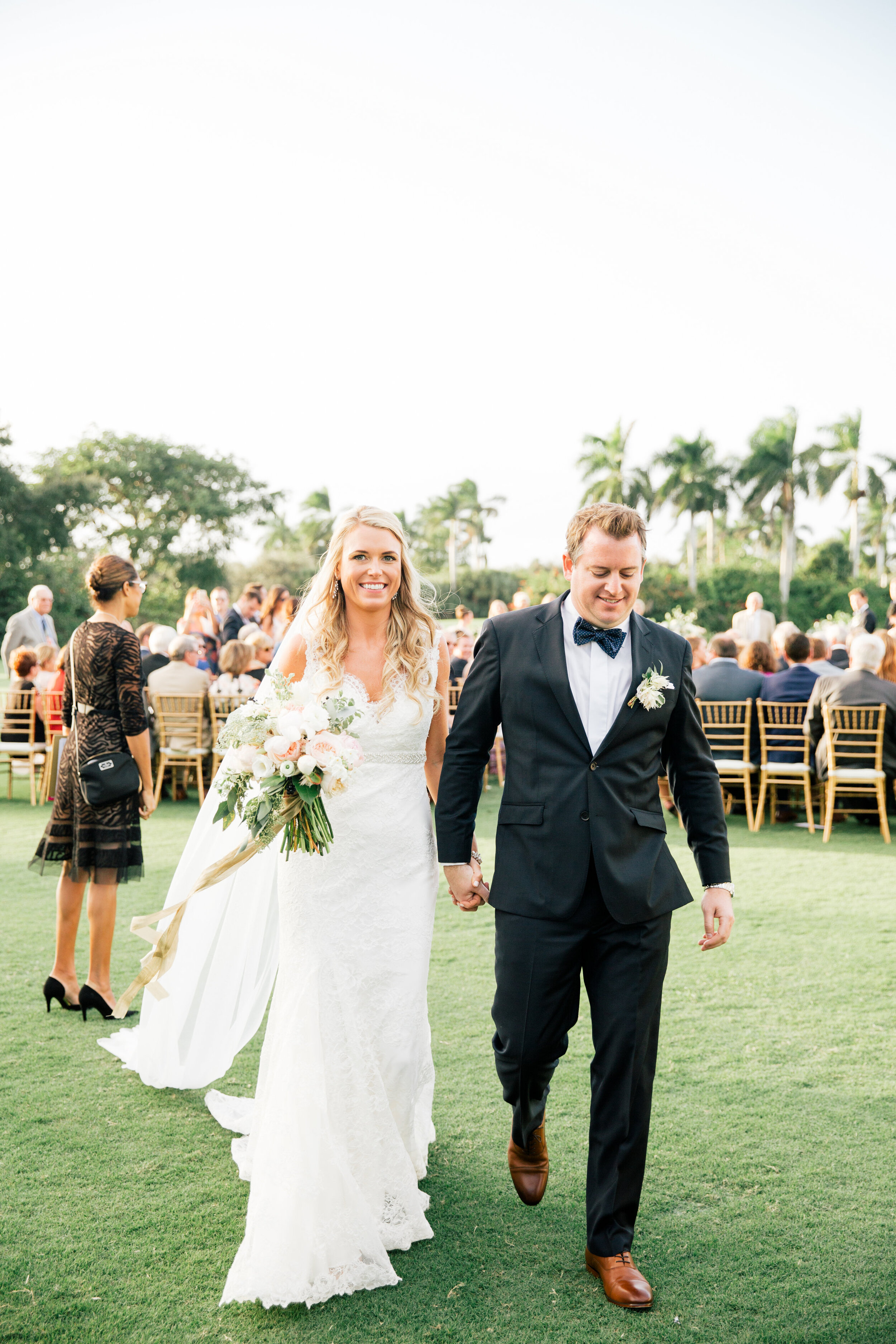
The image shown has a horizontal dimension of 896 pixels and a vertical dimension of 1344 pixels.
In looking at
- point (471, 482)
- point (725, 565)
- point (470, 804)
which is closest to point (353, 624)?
point (470, 804)

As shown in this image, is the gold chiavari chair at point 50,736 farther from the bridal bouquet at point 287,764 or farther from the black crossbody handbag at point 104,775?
the bridal bouquet at point 287,764

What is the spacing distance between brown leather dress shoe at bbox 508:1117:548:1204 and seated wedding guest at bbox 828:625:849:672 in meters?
9.02

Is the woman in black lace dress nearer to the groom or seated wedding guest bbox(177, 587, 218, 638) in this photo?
the groom

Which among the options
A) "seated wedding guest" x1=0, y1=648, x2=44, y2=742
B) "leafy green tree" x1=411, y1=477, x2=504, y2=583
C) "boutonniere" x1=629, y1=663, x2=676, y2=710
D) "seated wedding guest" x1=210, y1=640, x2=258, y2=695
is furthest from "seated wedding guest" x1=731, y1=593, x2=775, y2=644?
"leafy green tree" x1=411, y1=477, x2=504, y2=583

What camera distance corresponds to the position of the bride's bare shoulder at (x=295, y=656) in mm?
3607

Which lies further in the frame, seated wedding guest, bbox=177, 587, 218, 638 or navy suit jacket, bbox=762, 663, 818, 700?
seated wedding guest, bbox=177, 587, 218, 638

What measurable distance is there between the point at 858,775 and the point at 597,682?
7.52 metres

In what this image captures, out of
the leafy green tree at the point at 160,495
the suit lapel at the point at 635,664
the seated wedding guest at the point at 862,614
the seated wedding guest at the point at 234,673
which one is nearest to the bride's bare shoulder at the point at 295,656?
the suit lapel at the point at 635,664

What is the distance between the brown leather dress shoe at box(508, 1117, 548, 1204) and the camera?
11.0 ft

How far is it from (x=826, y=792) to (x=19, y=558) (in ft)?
107

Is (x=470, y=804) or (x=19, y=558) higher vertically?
(x=19, y=558)

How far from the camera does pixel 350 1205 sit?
119 inches

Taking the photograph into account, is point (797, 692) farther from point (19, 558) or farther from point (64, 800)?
point (19, 558)

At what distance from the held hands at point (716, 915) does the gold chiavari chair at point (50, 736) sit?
251 inches
